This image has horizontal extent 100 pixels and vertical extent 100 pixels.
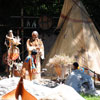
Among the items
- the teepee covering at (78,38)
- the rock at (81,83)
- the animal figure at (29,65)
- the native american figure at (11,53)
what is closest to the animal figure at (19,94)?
the rock at (81,83)

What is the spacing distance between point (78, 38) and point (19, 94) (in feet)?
24.7

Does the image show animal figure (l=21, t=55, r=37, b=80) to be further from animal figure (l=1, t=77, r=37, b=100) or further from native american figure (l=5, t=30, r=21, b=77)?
animal figure (l=1, t=77, r=37, b=100)

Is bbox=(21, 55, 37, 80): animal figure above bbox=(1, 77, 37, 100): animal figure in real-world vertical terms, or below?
below

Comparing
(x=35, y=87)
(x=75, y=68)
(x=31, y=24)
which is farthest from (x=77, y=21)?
(x=35, y=87)

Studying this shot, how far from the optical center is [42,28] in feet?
48.2

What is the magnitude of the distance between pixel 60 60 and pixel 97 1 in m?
6.28

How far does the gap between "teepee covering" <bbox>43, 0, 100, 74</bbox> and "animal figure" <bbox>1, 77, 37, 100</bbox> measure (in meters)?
6.88

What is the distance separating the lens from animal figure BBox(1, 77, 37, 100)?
4.65m

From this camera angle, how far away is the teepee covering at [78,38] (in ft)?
38.1

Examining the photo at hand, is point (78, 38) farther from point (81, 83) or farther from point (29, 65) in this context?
point (81, 83)

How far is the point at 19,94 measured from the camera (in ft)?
15.7

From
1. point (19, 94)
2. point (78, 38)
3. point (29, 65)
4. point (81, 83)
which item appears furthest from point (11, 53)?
point (19, 94)

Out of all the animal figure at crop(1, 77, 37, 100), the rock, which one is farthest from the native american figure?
the animal figure at crop(1, 77, 37, 100)

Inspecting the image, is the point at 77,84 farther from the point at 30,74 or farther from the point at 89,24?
the point at 89,24
